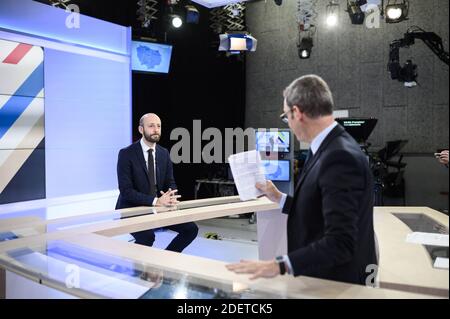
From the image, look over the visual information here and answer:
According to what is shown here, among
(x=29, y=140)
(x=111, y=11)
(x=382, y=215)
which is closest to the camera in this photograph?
(x=382, y=215)

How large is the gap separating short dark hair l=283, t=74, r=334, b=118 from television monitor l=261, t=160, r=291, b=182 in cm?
520

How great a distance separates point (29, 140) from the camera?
455cm

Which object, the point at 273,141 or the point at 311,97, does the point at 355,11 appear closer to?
the point at 273,141

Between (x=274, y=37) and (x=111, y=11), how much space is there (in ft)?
11.9

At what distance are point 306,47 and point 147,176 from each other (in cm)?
475

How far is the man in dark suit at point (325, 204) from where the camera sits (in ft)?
3.75

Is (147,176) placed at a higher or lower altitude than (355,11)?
lower

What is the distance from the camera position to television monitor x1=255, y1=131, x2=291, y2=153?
255 inches

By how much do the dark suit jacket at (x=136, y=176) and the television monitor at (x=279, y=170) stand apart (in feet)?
10.7

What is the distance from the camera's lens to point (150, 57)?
582 centimetres

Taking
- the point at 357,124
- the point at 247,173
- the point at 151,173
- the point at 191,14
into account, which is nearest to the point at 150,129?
the point at 151,173

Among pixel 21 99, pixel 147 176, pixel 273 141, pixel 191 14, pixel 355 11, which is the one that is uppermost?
pixel 355 11
